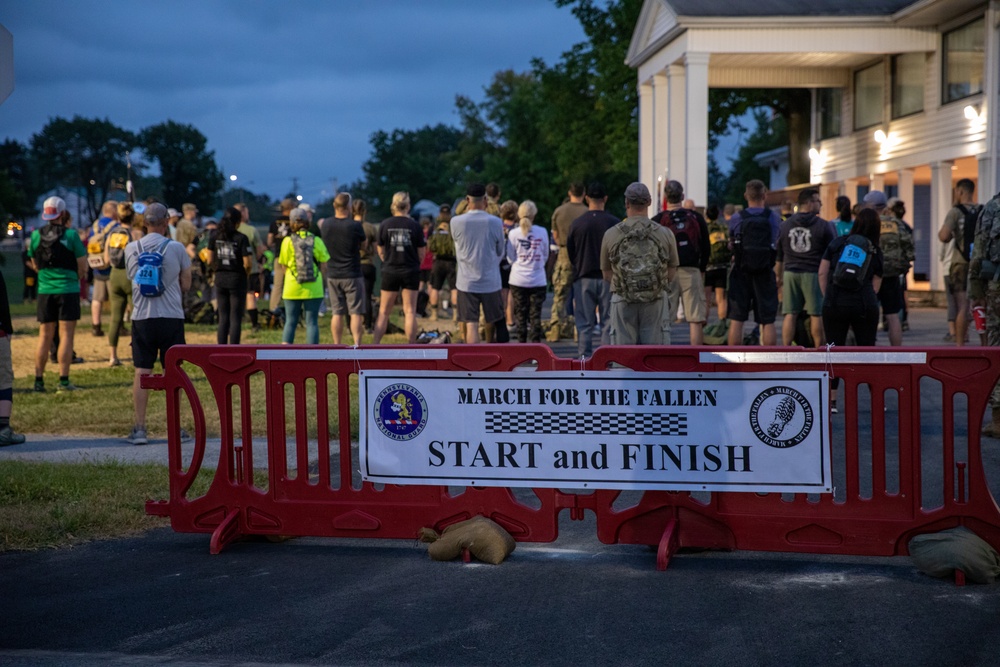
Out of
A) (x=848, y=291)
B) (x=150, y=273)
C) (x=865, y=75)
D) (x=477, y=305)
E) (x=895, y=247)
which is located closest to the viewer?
(x=150, y=273)

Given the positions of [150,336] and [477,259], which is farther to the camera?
[477,259]

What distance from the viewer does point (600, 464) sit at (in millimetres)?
6133

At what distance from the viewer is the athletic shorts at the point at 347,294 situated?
567 inches

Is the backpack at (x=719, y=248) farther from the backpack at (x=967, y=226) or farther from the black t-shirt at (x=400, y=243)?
the black t-shirt at (x=400, y=243)

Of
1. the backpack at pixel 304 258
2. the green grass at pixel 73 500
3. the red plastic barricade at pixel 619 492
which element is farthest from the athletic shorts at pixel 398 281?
the red plastic barricade at pixel 619 492

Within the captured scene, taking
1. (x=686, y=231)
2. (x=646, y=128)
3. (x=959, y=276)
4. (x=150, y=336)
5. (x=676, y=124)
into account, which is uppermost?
(x=646, y=128)

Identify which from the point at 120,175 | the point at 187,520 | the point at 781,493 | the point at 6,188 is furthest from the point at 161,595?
the point at 120,175

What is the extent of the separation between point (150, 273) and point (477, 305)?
4.54 metres

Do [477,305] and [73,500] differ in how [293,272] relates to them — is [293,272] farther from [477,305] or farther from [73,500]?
[73,500]

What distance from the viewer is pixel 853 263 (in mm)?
9891

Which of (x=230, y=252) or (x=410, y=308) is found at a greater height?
(x=230, y=252)

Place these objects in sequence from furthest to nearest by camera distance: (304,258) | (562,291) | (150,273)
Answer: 1. (562,291)
2. (304,258)
3. (150,273)

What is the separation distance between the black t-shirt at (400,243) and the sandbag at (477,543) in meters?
8.73

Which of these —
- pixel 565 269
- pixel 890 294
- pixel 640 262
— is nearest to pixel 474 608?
pixel 640 262
